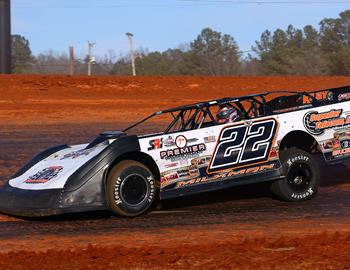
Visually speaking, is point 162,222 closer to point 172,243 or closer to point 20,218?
point 172,243

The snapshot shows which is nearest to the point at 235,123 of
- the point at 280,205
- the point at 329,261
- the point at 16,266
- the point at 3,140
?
the point at 280,205

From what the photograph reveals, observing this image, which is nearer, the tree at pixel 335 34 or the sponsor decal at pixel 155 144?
the sponsor decal at pixel 155 144

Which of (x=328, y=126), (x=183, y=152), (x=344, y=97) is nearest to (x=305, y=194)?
(x=328, y=126)

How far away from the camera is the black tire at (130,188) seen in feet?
28.7

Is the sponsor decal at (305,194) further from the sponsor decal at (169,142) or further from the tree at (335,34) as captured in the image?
the tree at (335,34)

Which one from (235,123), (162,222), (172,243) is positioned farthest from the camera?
(235,123)

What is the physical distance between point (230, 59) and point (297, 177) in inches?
1655

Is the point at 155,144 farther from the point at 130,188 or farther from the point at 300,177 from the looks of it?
the point at 300,177

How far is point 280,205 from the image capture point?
9.77m

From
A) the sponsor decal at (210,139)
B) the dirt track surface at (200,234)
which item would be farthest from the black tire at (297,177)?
the sponsor decal at (210,139)

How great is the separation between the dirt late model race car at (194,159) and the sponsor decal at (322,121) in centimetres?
1

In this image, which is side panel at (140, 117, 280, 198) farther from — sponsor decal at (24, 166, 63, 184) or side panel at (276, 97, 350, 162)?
sponsor decal at (24, 166, 63, 184)

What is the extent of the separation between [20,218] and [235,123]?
9.45 feet

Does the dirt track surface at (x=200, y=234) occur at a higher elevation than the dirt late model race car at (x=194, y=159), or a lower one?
lower
